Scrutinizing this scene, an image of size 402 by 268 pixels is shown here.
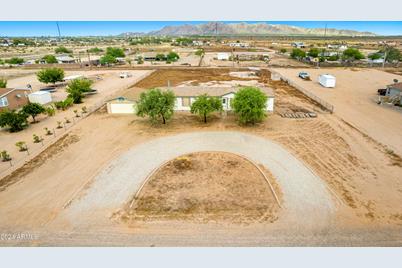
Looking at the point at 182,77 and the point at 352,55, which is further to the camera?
the point at 352,55

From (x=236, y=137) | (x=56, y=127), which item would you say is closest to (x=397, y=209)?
(x=236, y=137)

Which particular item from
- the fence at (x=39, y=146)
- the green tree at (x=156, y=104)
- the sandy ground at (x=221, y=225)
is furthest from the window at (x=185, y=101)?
the fence at (x=39, y=146)

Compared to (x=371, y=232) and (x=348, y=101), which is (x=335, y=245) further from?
(x=348, y=101)

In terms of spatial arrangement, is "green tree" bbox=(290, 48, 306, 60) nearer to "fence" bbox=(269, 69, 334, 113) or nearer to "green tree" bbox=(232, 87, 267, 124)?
"fence" bbox=(269, 69, 334, 113)

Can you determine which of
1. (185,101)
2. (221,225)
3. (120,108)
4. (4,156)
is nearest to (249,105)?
(185,101)

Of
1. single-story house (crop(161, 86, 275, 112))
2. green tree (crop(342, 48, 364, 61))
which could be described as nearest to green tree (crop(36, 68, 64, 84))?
single-story house (crop(161, 86, 275, 112))

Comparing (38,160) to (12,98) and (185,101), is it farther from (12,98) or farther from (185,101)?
(12,98)
